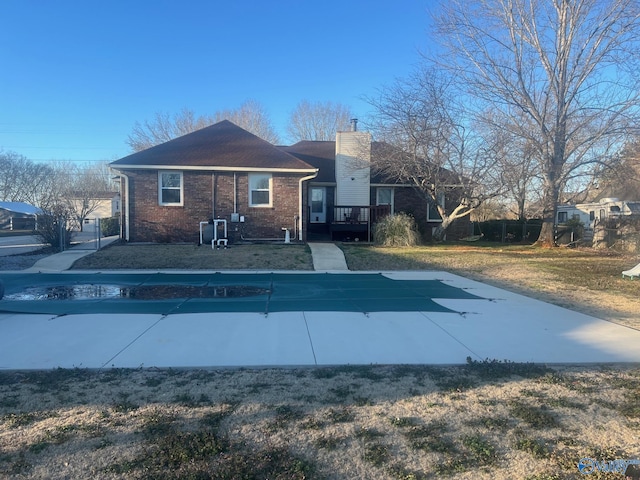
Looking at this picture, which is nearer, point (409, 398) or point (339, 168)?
point (409, 398)

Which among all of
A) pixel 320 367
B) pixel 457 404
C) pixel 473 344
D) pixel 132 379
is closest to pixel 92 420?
pixel 132 379

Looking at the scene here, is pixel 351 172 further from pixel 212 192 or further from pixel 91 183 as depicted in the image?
pixel 91 183

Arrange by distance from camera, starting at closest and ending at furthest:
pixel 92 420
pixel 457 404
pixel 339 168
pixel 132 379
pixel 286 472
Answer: pixel 286 472 → pixel 92 420 → pixel 457 404 → pixel 132 379 → pixel 339 168

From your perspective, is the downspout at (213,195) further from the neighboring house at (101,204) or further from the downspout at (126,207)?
the neighboring house at (101,204)

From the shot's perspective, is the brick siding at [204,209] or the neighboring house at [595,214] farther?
the neighboring house at [595,214]

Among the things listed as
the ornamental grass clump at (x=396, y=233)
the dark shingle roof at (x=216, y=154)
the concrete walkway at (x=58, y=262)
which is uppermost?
the dark shingle roof at (x=216, y=154)

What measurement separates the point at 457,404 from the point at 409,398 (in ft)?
1.40

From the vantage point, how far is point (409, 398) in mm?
4402

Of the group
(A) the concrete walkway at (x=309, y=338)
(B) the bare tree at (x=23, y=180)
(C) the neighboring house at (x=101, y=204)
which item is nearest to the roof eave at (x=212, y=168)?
(A) the concrete walkway at (x=309, y=338)

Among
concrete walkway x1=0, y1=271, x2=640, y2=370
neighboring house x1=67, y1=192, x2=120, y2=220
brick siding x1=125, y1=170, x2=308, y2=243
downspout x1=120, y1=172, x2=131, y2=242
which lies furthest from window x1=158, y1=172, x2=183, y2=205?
neighboring house x1=67, y1=192, x2=120, y2=220

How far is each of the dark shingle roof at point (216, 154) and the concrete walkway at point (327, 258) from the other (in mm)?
3579

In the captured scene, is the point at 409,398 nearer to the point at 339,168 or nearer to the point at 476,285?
the point at 476,285

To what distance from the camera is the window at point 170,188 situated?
19422 mm

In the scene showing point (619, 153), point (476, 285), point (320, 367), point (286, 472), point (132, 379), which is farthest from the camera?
point (619, 153)
